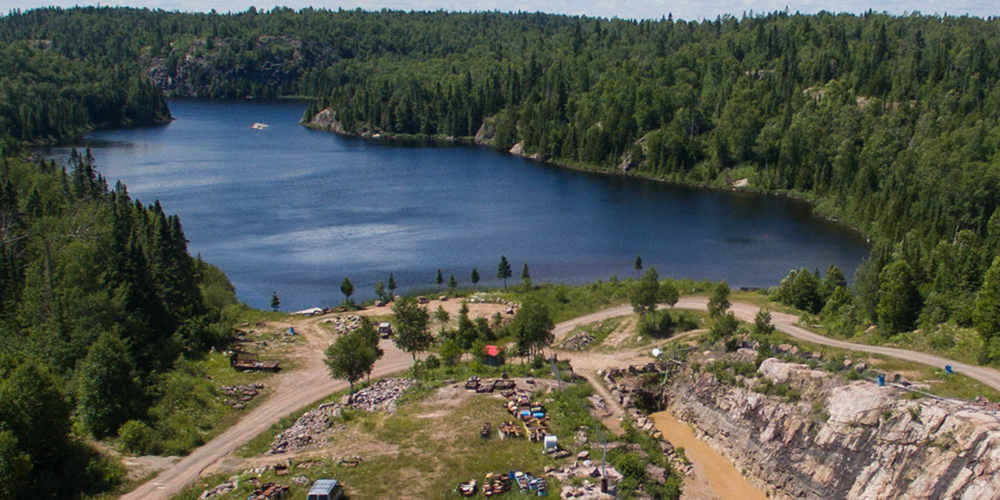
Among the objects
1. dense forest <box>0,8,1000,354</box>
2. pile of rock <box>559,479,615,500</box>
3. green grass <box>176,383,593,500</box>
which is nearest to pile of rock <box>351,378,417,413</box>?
green grass <box>176,383,593,500</box>

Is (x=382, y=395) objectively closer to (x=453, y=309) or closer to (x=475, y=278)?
(x=453, y=309)

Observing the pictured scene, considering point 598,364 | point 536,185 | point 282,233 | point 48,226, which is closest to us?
point 598,364

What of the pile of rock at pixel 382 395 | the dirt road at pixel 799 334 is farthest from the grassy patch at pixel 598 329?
the pile of rock at pixel 382 395

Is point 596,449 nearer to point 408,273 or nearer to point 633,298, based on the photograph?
point 633,298

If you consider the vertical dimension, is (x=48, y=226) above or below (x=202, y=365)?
above

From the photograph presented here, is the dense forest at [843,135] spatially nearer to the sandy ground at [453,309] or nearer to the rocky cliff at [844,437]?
the rocky cliff at [844,437]

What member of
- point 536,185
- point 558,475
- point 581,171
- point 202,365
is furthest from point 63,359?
point 581,171

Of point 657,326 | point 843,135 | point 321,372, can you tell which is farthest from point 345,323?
point 843,135
